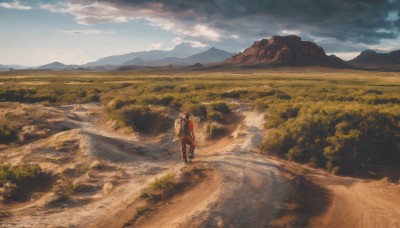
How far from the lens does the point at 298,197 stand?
12.4 meters

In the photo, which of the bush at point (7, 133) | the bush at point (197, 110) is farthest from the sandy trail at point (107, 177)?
the bush at point (197, 110)

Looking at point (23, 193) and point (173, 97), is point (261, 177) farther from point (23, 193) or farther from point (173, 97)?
point (173, 97)

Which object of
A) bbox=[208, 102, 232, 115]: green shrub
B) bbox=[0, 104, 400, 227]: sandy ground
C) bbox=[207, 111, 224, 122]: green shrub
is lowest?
bbox=[0, 104, 400, 227]: sandy ground

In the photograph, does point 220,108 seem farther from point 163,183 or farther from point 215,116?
point 163,183

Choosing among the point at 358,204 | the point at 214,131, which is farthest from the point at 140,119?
the point at 358,204

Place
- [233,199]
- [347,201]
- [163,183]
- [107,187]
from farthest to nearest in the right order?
[107,187]
[347,201]
[163,183]
[233,199]

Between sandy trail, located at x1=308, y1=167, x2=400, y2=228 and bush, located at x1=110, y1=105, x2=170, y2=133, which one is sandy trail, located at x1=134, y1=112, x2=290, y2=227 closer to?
sandy trail, located at x1=308, y1=167, x2=400, y2=228

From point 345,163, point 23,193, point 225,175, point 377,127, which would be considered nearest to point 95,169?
point 23,193

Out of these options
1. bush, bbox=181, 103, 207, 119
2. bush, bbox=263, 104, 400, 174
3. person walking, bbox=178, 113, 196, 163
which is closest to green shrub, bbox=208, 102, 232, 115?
bush, bbox=181, 103, 207, 119

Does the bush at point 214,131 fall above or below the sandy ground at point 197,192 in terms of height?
above

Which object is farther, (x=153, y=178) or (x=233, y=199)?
(x=153, y=178)

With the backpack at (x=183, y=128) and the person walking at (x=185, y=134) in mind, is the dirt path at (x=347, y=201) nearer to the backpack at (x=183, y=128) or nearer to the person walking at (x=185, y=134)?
the person walking at (x=185, y=134)

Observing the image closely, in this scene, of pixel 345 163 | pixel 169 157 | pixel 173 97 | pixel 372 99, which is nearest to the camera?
pixel 345 163

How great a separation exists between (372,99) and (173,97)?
1639cm
